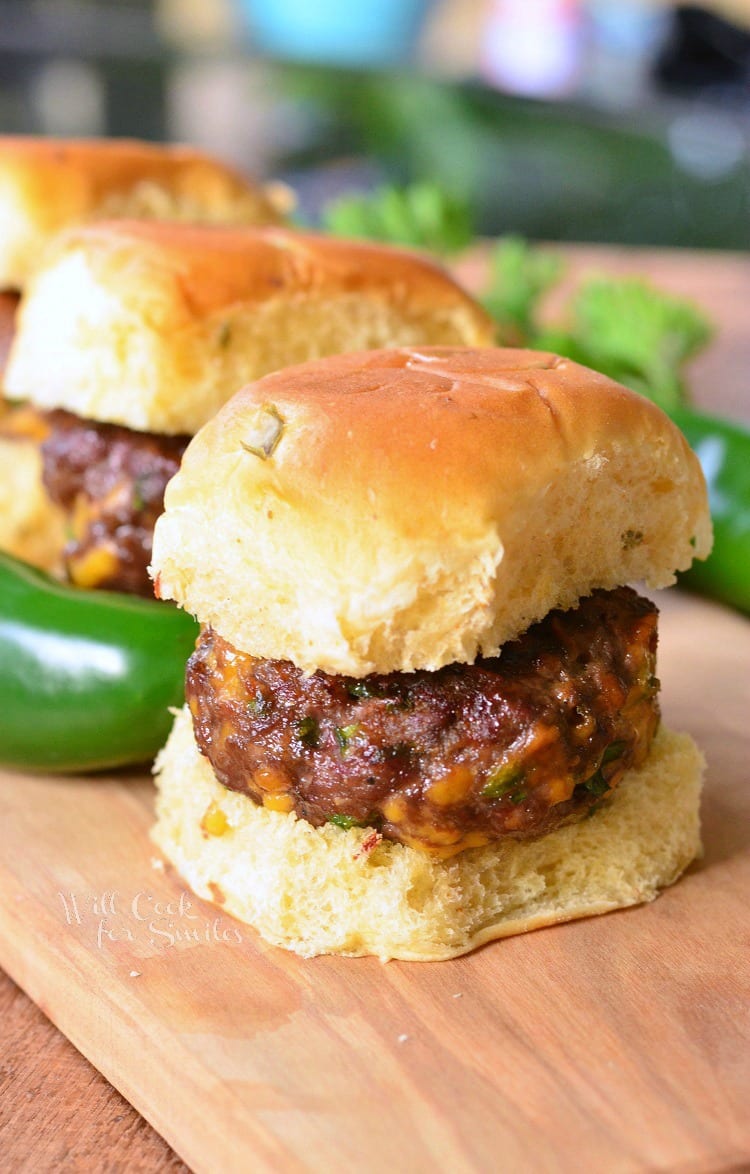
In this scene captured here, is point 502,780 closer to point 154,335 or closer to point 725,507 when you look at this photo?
point 154,335

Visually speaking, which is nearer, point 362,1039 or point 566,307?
point 362,1039

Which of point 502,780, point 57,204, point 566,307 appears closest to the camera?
point 502,780

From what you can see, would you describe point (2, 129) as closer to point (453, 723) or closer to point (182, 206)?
point (182, 206)

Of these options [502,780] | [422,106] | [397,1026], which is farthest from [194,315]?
[422,106]

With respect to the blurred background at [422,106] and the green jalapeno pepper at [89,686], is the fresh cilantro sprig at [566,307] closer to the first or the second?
the green jalapeno pepper at [89,686]

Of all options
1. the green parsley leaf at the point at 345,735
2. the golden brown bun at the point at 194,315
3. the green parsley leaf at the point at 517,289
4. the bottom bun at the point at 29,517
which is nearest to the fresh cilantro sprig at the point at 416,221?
the green parsley leaf at the point at 517,289

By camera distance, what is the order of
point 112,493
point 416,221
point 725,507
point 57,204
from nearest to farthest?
1. point 112,493
2. point 725,507
3. point 57,204
4. point 416,221

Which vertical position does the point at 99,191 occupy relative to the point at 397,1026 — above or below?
above

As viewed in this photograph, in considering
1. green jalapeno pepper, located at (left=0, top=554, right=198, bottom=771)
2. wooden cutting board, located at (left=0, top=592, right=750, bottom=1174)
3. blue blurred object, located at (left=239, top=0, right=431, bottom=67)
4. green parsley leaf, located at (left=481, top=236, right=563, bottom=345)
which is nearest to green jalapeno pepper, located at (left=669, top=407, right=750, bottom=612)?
green parsley leaf, located at (left=481, top=236, right=563, bottom=345)
